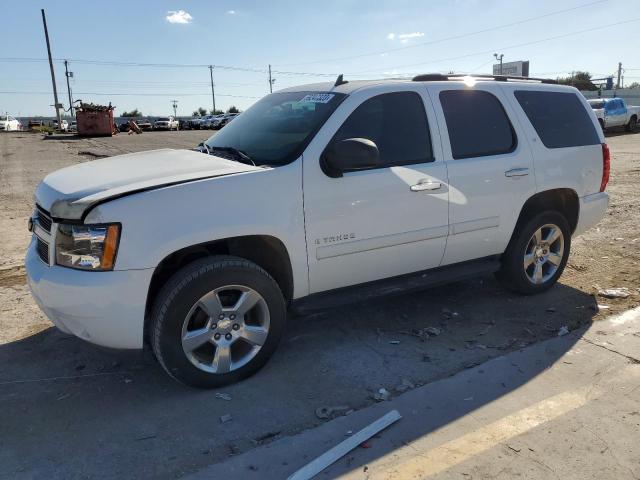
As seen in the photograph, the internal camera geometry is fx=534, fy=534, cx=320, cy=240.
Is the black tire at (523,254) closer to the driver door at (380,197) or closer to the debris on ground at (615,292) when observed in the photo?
the debris on ground at (615,292)

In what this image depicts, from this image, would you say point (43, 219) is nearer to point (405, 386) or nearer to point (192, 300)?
point (192, 300)

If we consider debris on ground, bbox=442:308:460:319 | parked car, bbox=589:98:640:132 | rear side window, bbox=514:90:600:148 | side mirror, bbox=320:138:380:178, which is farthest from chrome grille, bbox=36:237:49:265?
parked car, bbox=589:98:640:132

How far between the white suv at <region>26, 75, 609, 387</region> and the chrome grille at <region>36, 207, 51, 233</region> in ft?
0.10

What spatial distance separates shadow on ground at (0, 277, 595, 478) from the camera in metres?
2.80

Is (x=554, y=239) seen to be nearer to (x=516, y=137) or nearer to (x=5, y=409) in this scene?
(x=516, y=137)

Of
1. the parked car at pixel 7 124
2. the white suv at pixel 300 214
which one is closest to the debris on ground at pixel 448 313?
the white suv at pixel 300 214

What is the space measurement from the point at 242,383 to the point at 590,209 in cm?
367

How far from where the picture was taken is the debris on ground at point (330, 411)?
3109mm

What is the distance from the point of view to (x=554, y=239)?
494cm

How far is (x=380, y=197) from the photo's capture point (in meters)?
3.71

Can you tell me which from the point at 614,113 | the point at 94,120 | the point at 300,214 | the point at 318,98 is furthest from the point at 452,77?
the point at 94,120

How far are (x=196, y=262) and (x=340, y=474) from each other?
146 centimetres

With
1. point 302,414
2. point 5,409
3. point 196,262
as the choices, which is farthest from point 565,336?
point 5,409

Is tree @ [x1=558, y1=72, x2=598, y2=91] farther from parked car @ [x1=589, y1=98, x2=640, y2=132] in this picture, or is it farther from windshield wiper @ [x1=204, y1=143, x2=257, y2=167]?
windshield wiper @ [x1=204, y1=143, x2=257, y2=167]
